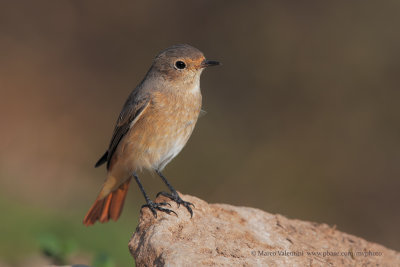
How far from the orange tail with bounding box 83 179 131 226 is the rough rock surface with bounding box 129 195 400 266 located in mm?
1366

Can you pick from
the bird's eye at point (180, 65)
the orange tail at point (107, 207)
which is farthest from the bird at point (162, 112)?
the orange tail at point (107, 207)

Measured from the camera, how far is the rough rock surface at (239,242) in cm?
439

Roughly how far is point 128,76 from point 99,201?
18.5 ft

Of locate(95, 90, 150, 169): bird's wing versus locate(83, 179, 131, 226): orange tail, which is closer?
locate(95, 90, 150, 169): bird's wing

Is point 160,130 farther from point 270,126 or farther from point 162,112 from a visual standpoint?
point 270,126

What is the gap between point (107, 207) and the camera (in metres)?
6.61

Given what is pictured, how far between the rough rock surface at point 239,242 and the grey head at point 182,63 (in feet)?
4.37

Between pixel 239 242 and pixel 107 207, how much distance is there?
91.1 inches

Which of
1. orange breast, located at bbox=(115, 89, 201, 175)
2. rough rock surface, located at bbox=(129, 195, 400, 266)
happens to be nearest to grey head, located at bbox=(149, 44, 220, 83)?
orange breast, located at bbox=(115, 89, 201, 175)

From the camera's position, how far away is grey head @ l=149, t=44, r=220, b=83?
5.96m

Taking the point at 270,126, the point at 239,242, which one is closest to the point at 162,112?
the point at 239,242

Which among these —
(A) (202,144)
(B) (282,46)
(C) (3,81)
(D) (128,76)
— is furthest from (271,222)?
(C) (3,81)

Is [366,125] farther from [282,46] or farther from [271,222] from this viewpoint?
[271,222]

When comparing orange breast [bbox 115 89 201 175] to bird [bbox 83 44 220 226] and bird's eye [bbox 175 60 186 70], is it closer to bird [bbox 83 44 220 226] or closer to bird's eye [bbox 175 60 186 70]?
bird [bbox 83 44 220 226]
